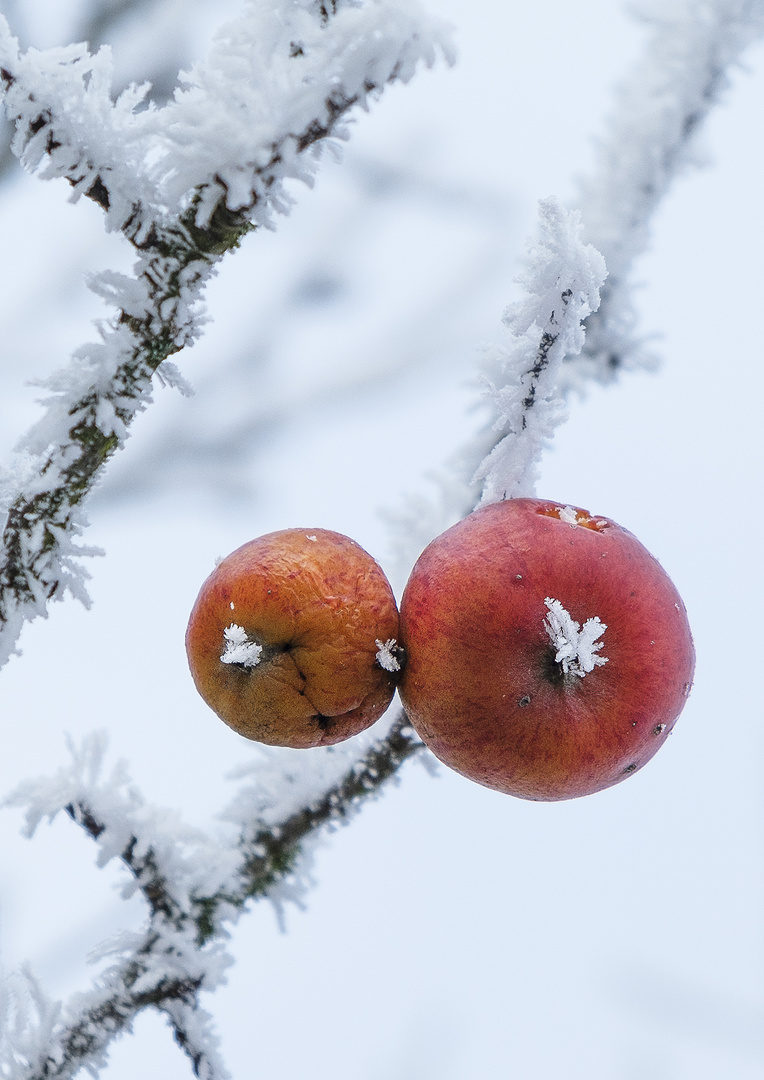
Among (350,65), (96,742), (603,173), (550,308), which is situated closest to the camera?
(350,65)

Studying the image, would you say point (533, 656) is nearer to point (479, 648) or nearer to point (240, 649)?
point (479, 648)

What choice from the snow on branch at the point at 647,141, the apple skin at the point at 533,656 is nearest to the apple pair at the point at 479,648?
the apple skin at the point at 533,656

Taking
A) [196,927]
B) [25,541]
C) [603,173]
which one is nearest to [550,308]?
[603,173]

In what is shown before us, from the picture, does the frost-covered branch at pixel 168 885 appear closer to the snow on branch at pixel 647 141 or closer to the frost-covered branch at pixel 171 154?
the frost-covered branch at pixel 171 154

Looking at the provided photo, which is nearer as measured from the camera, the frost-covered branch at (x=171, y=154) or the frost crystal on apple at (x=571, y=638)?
the frost-covered branch at (x=171, y=154)

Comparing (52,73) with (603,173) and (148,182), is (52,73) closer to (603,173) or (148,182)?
(148,182)

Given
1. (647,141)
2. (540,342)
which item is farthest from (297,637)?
(647,141)

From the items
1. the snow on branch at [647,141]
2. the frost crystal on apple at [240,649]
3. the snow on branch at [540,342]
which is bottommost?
the frost crystal on apple at [240,649]
